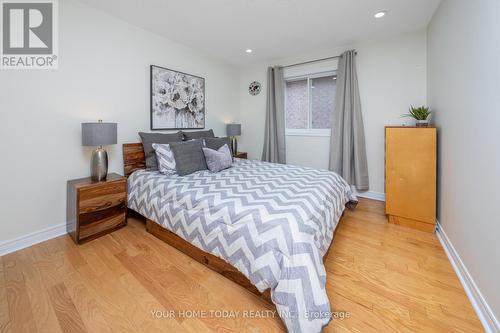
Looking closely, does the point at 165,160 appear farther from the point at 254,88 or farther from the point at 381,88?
the point at 381,88

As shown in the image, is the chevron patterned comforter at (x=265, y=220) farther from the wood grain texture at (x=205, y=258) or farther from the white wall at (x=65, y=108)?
the white wall at (x=65, y=108)

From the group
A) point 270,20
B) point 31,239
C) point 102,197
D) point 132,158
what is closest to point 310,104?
point 270,20

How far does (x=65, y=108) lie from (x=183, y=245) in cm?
184

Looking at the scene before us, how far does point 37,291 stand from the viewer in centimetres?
147

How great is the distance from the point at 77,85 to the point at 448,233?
12.9ft

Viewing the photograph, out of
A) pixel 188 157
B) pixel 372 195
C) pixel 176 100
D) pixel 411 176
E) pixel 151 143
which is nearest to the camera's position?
pixel 411 176

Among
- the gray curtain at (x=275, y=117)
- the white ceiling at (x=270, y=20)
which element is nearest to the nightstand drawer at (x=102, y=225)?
the white ceiling at (x=270, y=20)

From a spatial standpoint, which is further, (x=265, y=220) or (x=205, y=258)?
(x=205, y=258)

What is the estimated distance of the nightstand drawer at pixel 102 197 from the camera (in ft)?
6.72

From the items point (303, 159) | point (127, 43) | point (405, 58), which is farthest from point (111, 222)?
point (405, 58)

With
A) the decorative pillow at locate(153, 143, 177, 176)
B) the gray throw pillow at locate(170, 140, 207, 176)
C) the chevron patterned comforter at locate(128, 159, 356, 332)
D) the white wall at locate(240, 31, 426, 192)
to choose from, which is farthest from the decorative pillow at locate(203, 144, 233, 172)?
the white wall at locate(240, 31, 426, 192)

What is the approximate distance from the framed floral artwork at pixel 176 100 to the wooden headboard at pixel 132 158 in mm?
396

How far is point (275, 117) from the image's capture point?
407 cm

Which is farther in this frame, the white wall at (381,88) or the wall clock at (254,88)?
the wall clock at (254,88)
